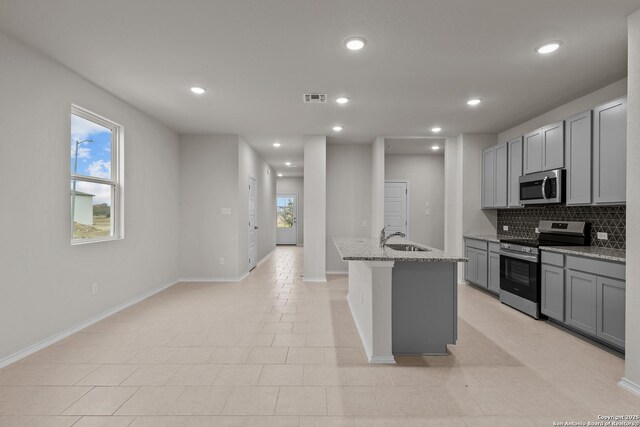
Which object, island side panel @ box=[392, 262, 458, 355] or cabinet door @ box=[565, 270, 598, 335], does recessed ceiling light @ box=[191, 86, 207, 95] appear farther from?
cabinet door @ box=[565, 270, 598, 335]

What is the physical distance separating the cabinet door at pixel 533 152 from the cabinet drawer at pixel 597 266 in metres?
1.47

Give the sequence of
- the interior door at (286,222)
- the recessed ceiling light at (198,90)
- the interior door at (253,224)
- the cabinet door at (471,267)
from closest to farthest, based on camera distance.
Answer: the recessed ceiling light at (198,90) → the cabinet door at (471,267) → the interior door at (253,224) → the interior door at (286,222)

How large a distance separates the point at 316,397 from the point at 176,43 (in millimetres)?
3025

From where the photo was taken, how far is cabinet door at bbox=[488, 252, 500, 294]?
450 cm

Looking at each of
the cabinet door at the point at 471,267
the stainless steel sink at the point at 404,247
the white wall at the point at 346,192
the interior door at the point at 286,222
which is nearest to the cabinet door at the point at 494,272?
the cabinet door at the point at 471,267

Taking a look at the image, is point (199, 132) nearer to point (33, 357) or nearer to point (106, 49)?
point (106, 49)

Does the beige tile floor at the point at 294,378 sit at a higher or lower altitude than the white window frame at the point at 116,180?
lower

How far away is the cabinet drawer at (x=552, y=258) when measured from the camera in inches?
133

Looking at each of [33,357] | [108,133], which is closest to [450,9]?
[108,133]

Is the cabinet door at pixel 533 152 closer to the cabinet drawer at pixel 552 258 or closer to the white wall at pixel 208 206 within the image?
the cabinet drawer at pixel 552 258

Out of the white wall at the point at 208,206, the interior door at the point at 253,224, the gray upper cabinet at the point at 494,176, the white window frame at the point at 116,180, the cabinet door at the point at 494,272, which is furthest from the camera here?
the interior door at the point at 253,224

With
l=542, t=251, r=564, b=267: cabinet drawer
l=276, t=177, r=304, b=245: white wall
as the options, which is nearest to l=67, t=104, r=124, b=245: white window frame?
l=542, t=251, r=564, b=267: cabinet drawer

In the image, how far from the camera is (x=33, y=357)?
269cm

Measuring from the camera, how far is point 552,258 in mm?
3488
